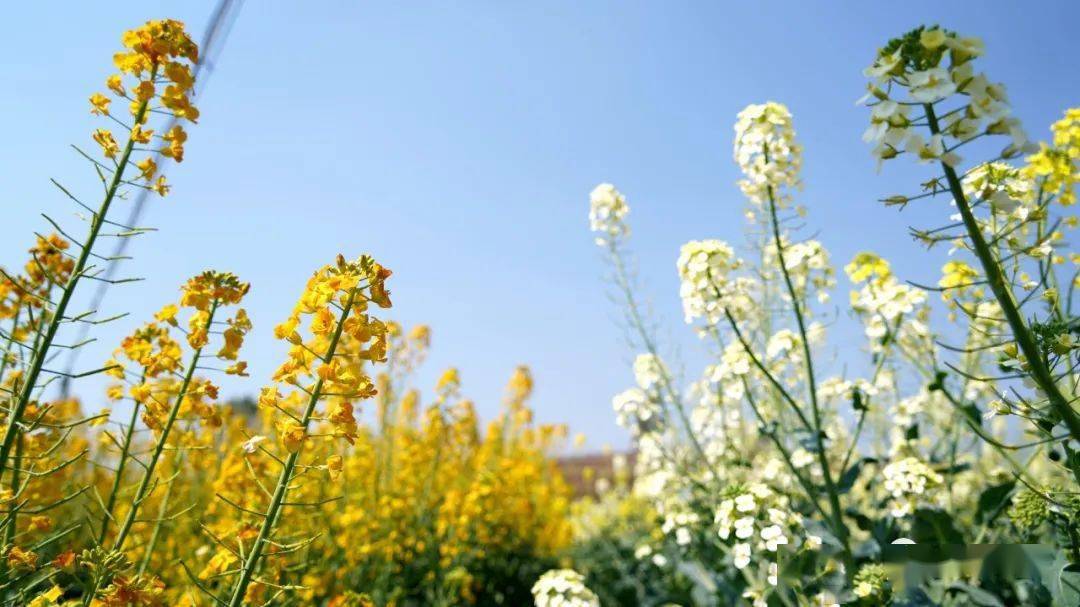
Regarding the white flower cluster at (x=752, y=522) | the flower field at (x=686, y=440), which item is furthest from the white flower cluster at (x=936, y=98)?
the white flower cluster at (x=752, y=522)

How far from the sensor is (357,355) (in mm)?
1587

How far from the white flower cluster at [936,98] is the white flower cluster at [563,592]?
2.01m

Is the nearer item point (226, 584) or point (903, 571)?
point (903, 571)

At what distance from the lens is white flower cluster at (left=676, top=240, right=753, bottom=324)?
268 cm

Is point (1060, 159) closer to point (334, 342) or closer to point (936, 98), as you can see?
point (936, 98)

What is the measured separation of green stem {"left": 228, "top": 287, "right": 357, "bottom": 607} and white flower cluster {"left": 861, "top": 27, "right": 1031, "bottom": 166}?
3.97 ft

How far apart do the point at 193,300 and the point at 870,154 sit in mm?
1697

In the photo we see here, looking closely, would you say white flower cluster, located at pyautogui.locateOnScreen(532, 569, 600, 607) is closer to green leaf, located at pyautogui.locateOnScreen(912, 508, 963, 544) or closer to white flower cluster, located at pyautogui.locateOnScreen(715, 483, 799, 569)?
white flower cluster, located at pyautogui.locateOnScreen(715, 483, 799, 569)

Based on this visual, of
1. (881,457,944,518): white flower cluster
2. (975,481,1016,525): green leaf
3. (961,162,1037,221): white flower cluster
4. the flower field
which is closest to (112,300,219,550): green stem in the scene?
the flower field

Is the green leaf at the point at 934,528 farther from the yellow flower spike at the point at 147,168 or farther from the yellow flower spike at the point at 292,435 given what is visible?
the yellow flower spike at the point at 147,168

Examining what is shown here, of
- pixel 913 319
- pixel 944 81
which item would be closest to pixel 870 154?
pixel 944 81

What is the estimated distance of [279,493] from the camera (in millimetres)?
1499

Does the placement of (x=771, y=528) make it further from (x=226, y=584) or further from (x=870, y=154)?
(x=226, y=584)

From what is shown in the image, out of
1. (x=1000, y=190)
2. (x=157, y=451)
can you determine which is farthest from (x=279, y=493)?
(x=1000, y=190)
